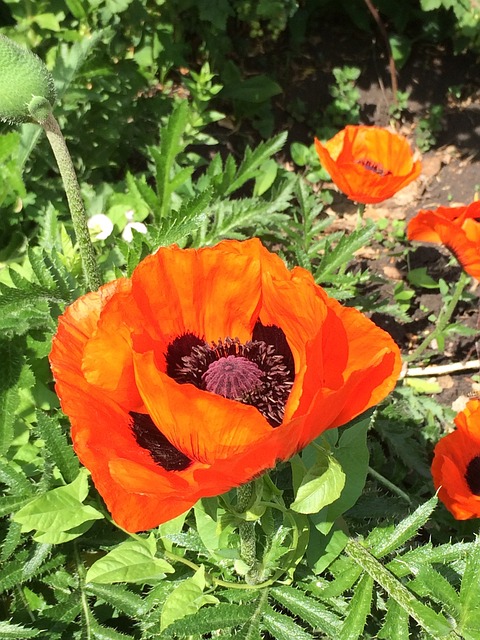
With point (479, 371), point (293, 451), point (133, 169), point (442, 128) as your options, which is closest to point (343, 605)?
point (293, 451)

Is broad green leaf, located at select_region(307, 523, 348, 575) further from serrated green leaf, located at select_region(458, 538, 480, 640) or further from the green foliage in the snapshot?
serrated green leaf, located at select_region(458, 538, 480, 640)

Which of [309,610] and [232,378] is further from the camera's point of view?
[309,610]

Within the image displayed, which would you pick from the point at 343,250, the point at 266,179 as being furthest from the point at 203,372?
the point at 266,179

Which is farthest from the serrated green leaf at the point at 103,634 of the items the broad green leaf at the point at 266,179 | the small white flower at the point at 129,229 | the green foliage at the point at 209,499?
the broad green leaf at the point at 266,179

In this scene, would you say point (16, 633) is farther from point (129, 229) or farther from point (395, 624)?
point (129, 229)

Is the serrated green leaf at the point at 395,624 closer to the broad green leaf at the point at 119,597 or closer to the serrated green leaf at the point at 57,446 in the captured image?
the broad green leaf at the point at 119,597

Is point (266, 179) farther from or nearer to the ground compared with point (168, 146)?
nearer to the ground

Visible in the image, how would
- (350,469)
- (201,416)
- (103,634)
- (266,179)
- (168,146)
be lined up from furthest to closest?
(266,179), (168,146), (103,634), (350,469), (201,416)
